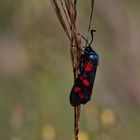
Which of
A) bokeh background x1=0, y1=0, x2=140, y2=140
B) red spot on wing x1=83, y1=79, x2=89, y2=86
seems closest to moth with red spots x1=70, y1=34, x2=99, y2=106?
red spot on wing x1=83, y1=79, x2=89, y2=86

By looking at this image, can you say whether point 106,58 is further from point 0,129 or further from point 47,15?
point 0,129

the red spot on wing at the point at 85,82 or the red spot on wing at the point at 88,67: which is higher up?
the red spot on wing at the point at 88,67

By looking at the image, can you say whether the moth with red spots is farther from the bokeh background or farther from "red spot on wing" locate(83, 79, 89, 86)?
the bokeh background

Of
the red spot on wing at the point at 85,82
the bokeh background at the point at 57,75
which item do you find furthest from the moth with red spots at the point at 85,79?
the bokeh background at the point at 57,75

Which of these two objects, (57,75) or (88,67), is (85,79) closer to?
(88,67)

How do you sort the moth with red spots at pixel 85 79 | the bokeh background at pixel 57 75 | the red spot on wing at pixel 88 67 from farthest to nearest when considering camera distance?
the bokeh background at pixel 57 75 < the red spot on wing at pixel 88 67 < the moth with red spots at pixel 85 79

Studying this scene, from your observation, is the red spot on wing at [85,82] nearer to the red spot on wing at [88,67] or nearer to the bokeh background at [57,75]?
the red spot on wing at [88,67]
